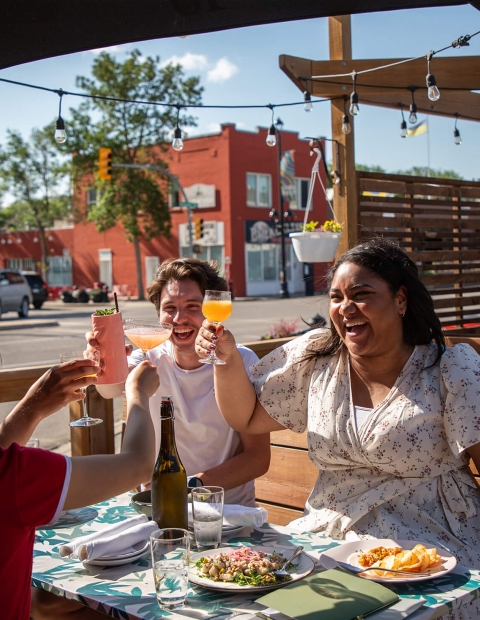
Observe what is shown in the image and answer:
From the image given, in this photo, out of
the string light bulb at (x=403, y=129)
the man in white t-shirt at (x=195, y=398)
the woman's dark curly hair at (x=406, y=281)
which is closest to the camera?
the woman's dark curly hair at (x=406, y=281)

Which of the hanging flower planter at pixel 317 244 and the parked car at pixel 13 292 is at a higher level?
the hanging flower planter at pixel 317 244

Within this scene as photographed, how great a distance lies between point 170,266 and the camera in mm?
2865

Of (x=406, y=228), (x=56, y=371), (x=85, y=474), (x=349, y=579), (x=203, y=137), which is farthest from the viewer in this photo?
(x=203, y=137)

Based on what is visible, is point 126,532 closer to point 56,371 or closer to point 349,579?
point 56,371

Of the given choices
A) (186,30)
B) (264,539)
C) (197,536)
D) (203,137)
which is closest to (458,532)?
(264,539)

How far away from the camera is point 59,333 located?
18.7 m

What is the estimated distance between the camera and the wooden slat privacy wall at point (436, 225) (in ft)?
19.7

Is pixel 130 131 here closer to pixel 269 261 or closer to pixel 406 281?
pixel 269 261

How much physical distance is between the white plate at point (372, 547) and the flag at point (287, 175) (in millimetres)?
30465

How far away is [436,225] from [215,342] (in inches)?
A: 189

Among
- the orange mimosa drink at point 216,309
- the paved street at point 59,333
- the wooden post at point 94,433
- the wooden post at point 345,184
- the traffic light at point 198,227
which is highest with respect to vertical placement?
the traffic light at point 198,227

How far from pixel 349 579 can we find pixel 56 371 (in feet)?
2.83

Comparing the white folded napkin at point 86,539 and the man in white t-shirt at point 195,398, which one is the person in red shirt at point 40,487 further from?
the man in white t-shirt at point 195,398

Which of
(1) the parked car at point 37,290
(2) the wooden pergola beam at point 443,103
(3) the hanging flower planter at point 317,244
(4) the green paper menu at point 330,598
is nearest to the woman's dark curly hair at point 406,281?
(4) the green paper menu at point 330,598
